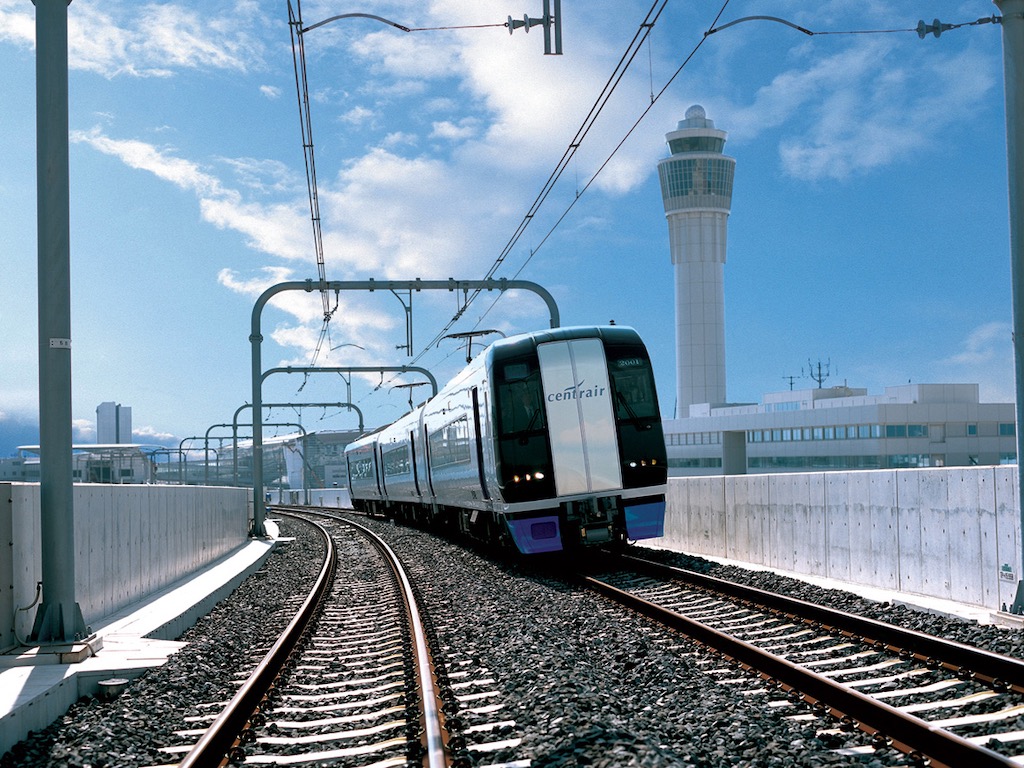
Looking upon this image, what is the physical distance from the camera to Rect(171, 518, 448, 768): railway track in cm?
604

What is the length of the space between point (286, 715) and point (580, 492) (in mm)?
8989

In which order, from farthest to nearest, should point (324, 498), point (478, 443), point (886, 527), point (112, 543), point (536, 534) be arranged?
point (324, 498) → point (478, 443) → point (536, 534) → point (886, 527) → point (112, 543)

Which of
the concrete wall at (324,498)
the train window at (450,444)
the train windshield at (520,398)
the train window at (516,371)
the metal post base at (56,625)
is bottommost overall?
the concrete wall at (324,498)

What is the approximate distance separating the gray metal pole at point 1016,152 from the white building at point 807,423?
45220 millimetres

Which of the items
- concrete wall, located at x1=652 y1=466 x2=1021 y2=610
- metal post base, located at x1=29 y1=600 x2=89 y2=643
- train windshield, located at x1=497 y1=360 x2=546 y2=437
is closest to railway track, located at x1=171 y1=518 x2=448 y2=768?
metal post base, located at x1=29 y1=600 x2=89 y2=643

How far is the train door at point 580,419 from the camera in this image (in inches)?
627

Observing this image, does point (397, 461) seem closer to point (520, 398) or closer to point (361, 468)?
point (361, 468)

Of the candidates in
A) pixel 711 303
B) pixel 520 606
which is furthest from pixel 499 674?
pixel 711 303

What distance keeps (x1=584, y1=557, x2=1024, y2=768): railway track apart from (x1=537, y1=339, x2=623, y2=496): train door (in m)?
4.39

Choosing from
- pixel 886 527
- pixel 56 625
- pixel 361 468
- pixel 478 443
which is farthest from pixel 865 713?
pixel 361 468

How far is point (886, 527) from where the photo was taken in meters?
12.4

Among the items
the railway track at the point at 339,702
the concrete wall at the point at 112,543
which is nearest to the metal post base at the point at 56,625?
the concrete wall at the point at 112,543

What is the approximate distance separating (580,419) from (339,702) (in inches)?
347

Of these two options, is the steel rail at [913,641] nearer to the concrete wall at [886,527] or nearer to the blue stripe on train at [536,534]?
the concrete wall at [886,527]
